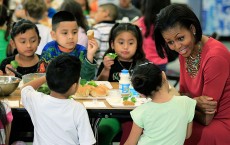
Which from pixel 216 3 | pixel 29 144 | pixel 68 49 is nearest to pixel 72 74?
pixel 68 49

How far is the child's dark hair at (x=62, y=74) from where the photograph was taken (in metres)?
3.04

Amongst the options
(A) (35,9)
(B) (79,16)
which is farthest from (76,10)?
(A) (35,9)

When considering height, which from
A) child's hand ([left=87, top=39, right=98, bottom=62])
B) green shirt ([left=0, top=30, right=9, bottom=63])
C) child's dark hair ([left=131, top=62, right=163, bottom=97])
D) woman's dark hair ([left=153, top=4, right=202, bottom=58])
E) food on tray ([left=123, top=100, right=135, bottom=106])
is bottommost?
green shirt ([left=0, top=30, right=9, bottom=63])

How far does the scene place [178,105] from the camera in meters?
3.06

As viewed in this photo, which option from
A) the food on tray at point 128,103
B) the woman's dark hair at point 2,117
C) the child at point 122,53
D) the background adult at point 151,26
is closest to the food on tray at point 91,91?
the food on tray at point 128,103

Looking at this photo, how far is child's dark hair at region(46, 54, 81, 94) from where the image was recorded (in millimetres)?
3037

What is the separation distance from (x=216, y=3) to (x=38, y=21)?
5143mm

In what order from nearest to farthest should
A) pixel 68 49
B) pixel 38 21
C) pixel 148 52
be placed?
1. pixel 68 49
2. pixel 148 52
3. pixel 38 21

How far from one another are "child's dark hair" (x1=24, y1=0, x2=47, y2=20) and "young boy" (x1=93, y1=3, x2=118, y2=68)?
710mm

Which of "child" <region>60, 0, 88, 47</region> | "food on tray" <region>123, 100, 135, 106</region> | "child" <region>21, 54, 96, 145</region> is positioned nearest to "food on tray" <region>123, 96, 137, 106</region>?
"food on tray" <region>123, 100, 135, 106</region>

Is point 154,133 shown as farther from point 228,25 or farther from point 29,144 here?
point 228,25

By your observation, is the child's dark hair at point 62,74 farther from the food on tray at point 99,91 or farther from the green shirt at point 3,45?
the green shirt at point 3,45

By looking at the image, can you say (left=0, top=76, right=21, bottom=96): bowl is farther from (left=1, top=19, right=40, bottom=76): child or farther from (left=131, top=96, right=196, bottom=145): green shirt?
(left=131, top=96, right=196, bottom=145): green shirt

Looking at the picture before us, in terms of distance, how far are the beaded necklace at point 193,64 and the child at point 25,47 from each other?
1468 millimetres
